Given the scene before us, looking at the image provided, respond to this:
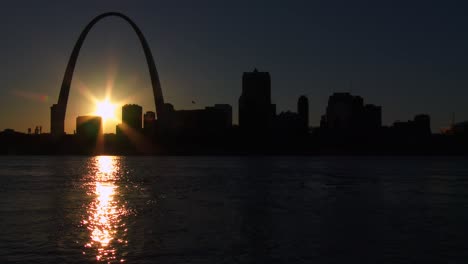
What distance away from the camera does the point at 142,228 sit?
2895cm

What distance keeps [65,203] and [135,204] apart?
5.20 metres

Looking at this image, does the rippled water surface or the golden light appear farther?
the golden light

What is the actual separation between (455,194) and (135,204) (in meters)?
30.2

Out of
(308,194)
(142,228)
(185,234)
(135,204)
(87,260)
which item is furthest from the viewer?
(308,194)

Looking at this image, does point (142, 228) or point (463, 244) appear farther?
point (142, 228)

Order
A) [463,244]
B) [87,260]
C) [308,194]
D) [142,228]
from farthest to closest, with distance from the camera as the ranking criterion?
[308,194]
[142,228]
[463,244]
[87,260]

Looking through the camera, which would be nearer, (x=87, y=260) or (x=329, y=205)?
(x=87, y=260)

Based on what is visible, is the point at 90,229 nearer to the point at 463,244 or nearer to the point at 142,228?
the point at 142,228

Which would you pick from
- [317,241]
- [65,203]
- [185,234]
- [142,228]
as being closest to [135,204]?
[65,203]

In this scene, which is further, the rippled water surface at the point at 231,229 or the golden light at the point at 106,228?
the golden light at the point at 106,228

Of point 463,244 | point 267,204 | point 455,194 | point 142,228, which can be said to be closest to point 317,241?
point 463,244

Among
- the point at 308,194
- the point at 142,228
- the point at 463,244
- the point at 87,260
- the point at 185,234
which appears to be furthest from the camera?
the point at 308,194

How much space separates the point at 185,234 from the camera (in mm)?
26891

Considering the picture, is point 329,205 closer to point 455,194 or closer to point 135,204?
point 135,204
